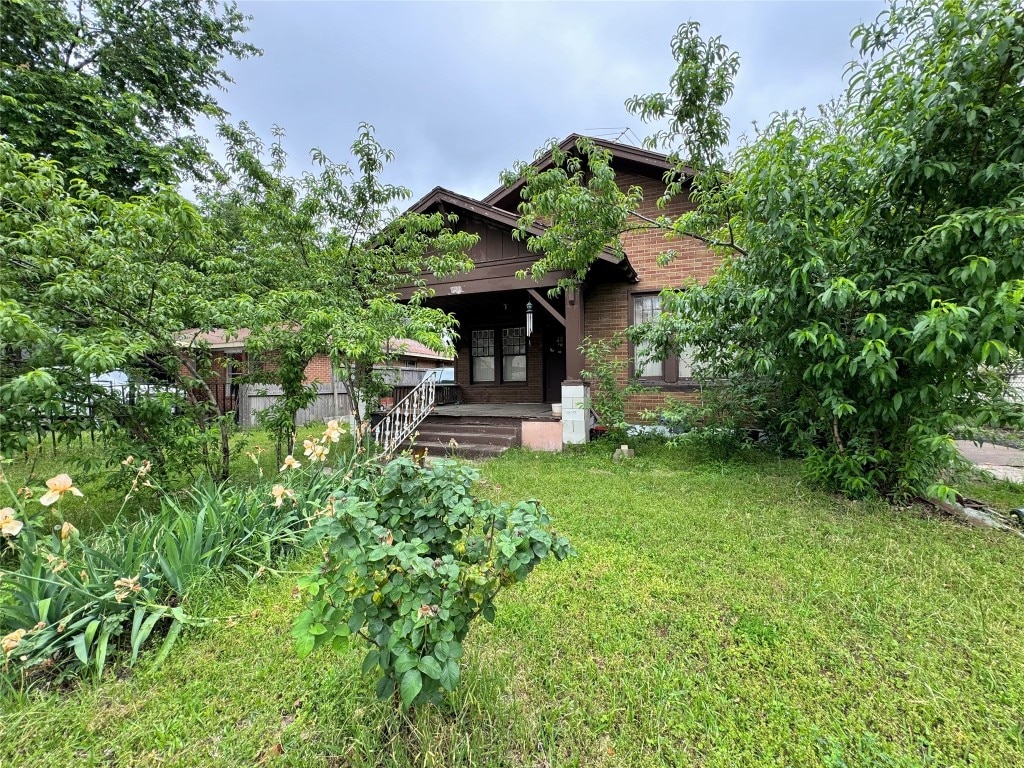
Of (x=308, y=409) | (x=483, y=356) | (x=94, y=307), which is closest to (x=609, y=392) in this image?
(x=483, y=356)

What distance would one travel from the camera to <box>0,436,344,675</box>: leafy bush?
2047mm

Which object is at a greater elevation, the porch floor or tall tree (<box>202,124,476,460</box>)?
tall tree (<box>202,124,476,460</box>)

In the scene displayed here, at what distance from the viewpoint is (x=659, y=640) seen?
88.4 inches

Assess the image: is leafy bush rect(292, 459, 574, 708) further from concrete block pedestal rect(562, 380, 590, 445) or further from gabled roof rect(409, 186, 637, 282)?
gabled roof rect(409, 186, 637, 282)

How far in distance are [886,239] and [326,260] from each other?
20.3 feet

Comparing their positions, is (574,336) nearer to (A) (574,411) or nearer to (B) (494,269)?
(A) (574,411)

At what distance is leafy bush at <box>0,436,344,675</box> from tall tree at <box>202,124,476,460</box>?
1.75 m

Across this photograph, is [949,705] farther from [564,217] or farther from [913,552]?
[564,217]

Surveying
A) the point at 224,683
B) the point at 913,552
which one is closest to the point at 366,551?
the point at 224,683

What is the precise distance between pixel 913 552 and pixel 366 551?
414 centimetres

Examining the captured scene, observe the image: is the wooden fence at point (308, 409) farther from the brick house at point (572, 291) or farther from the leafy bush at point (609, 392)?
the leafy bush at point (609, 392)

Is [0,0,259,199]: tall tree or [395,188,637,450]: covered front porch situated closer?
[395,188,637,450]: covered front porch

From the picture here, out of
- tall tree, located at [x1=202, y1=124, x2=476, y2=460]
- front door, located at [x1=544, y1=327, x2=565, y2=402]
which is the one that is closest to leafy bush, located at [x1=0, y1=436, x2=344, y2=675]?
tall tree, located at [x1=202, y1=124, x2=476, y2=460]

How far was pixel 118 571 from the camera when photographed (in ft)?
7.95
